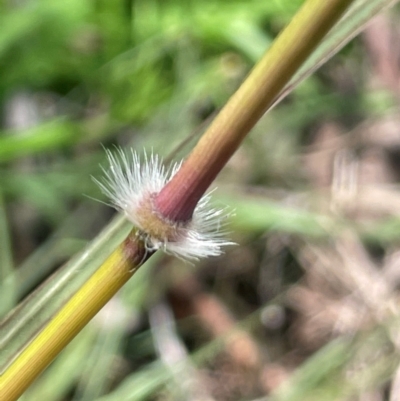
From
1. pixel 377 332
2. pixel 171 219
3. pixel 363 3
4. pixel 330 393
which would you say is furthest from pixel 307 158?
pixel 171 219

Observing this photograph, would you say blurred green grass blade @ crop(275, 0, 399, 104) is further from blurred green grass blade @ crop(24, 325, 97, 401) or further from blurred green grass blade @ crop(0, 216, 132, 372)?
blurred green grass blade @ crop(24, 325, 97, 401)

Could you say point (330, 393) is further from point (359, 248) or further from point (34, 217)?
point (34, 217)

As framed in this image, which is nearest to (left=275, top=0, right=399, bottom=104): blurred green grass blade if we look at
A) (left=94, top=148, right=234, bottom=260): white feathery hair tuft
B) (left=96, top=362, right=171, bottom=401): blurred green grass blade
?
(left=94, top=148, right=234, bottom=260): white feathery hair tuft

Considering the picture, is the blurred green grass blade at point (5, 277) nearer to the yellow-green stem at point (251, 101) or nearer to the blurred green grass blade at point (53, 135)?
the blurred green grass blade at point (53, 135)

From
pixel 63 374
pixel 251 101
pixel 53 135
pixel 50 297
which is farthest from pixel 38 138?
pixel 251 101

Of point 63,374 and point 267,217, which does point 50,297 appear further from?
point 267,217

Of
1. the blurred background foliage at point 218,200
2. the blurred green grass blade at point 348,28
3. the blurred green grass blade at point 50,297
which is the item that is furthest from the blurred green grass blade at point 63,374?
the blurred green grass blade at point 348,28
